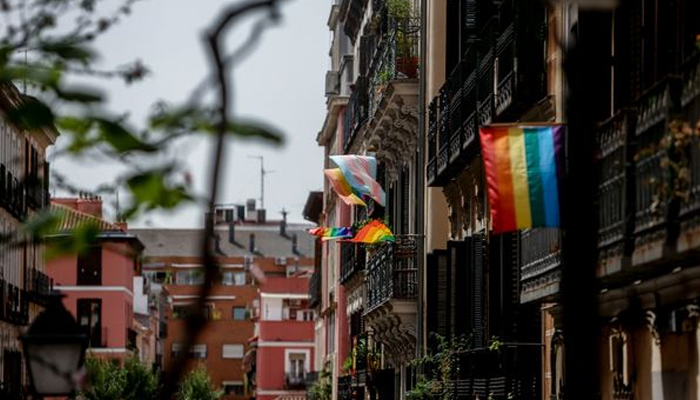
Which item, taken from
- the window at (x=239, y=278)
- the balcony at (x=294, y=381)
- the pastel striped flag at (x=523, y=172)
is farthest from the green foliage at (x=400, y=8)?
the window at (x=239, y=278)

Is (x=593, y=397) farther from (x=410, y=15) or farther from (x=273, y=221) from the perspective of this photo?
(x=273, y=221)

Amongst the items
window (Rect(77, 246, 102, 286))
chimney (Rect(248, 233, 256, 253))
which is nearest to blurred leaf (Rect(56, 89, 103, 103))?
window (Rect(77, 246, 102, 286))

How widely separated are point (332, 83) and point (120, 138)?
5819cm

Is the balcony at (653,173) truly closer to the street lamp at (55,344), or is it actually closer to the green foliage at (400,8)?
the street lamp at (55,344)

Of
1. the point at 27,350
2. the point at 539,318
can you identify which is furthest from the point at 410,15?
the point at 27,350

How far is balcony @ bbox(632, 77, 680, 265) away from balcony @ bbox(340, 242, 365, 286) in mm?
31458

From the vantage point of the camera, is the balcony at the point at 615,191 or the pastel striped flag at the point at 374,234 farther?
the pastel striped flag at the point at 374,234

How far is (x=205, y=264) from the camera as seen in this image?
17.7 ft

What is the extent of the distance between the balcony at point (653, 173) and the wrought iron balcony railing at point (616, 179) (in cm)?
11

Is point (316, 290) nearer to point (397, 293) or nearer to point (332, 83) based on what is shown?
point (332, 83)

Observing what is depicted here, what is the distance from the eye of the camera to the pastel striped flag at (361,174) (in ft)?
118

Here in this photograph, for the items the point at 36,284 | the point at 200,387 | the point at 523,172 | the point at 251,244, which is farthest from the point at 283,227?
the point at 523,172

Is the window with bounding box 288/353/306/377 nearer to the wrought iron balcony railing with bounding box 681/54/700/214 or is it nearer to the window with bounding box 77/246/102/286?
the window with bounding box 77/246/102/286

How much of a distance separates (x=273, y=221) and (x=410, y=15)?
124 m
